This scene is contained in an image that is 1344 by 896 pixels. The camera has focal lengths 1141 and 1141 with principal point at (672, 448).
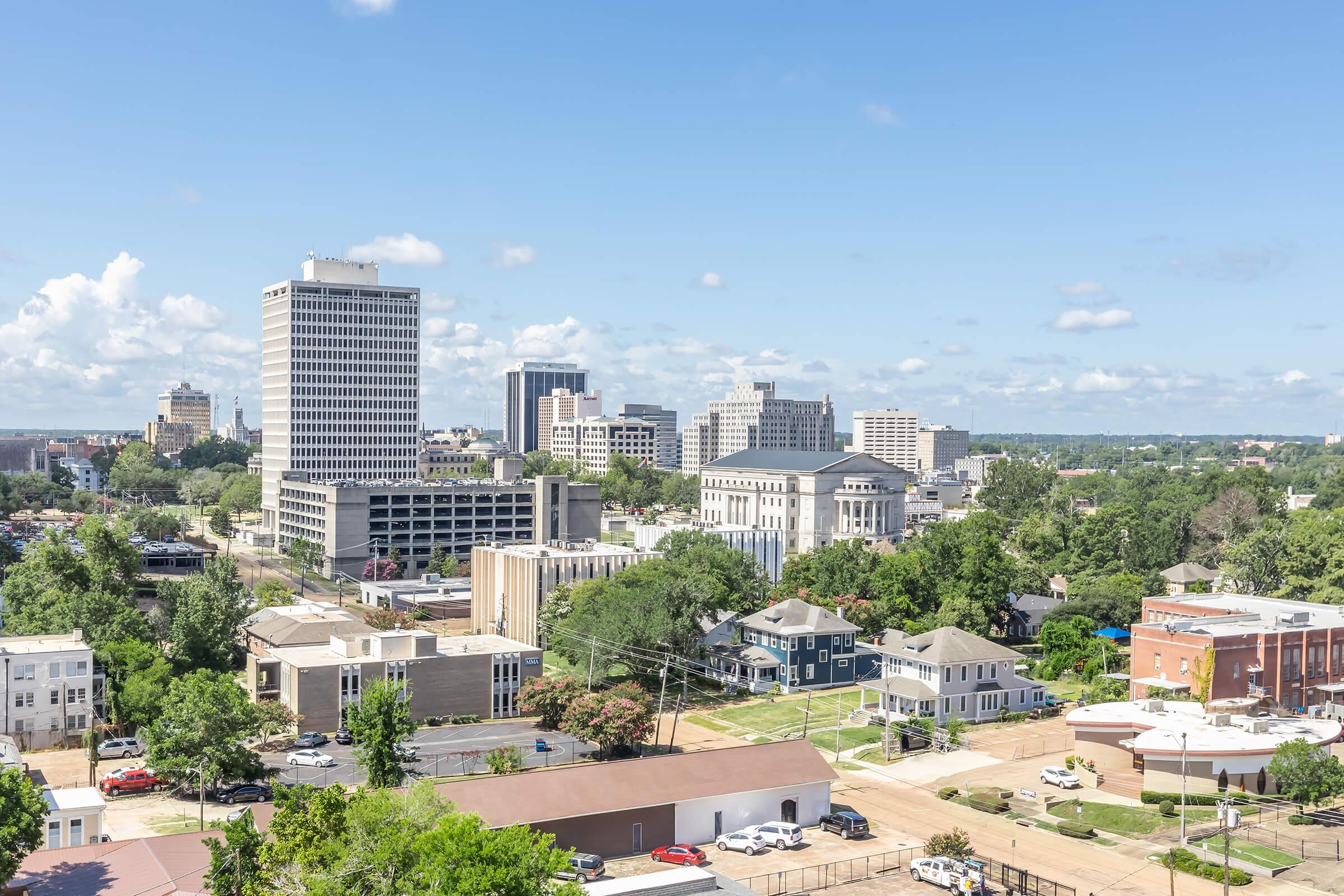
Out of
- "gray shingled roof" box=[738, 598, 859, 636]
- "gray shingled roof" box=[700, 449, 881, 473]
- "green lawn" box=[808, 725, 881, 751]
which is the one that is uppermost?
"gray shingled roof" box=[700, 449, 881, 473]

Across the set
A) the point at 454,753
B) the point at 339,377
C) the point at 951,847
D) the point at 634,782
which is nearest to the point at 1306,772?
the point at 951,847

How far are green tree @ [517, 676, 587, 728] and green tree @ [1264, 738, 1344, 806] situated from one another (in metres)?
38.2

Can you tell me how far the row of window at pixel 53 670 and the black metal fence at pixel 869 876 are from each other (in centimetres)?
4467

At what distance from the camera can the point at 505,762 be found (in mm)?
60438

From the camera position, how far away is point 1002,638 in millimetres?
104500

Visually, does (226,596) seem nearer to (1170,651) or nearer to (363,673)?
(363,673)

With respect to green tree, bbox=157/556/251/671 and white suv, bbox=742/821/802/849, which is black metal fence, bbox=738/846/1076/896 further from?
green tree, bbox=157/556/251/671

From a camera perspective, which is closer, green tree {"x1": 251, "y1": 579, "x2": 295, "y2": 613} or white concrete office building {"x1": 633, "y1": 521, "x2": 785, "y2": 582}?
green tree {"x1": 251, "y1": 579, "x2": 295, "y2": 613}

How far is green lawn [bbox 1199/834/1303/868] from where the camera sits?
48.7 m

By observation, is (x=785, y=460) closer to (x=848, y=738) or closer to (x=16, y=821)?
(x=848, y=738)

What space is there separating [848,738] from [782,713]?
6487 millimetres

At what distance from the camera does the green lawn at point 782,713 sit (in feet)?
238

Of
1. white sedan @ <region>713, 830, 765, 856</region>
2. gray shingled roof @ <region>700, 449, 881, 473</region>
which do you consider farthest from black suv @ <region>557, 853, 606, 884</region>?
gray shingled roof @ <region>700, 449, 881, 473</region>

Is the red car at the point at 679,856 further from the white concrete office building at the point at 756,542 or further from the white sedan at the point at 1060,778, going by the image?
the white concrete office building at the point at 756,542
